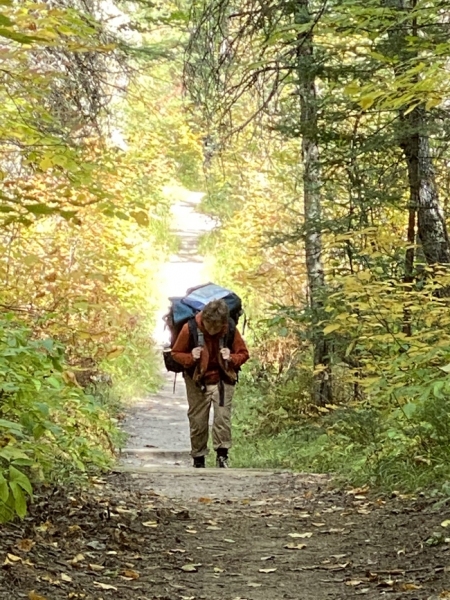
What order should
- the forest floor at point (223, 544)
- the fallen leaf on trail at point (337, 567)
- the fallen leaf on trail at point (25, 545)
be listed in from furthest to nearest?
the fallen leaf on trail at point (337, 567), the fallen leaf on trail at point (25, 545), the forest floor at point (223, 544)

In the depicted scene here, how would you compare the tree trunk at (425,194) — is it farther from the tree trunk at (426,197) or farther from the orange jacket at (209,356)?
the orange jacket at (209,356)

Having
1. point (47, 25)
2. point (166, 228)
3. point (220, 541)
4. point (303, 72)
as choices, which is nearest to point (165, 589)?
point (220, 541)

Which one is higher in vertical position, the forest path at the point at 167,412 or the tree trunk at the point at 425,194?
the tree trunk at the point at 425,194

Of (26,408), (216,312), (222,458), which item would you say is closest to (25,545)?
(26,408)

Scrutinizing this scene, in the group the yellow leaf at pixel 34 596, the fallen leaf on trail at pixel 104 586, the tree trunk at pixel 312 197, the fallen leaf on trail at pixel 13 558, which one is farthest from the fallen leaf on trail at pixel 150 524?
the tree trunk at pixel 312 197

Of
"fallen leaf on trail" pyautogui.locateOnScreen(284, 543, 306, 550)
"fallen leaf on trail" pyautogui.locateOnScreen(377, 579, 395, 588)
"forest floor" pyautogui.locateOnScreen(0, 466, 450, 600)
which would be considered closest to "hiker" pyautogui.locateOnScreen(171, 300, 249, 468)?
"forest floor" pyautogui.locateOnScreen(0, 466, 450, 600)

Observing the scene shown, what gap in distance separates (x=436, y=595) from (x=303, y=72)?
585 centimetres

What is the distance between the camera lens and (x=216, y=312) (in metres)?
8.16

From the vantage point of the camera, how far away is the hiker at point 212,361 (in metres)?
8.30

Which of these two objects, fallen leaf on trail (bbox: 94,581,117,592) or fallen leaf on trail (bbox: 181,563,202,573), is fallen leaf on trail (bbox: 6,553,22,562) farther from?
fallen leaf on trail (bbox: 181,563,202,573)

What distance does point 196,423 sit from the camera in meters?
8.80

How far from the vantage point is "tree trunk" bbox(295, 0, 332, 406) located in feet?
26.9

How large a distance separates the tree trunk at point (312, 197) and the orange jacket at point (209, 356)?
798mm

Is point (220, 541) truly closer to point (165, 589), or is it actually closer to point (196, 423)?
point (165, 589)
